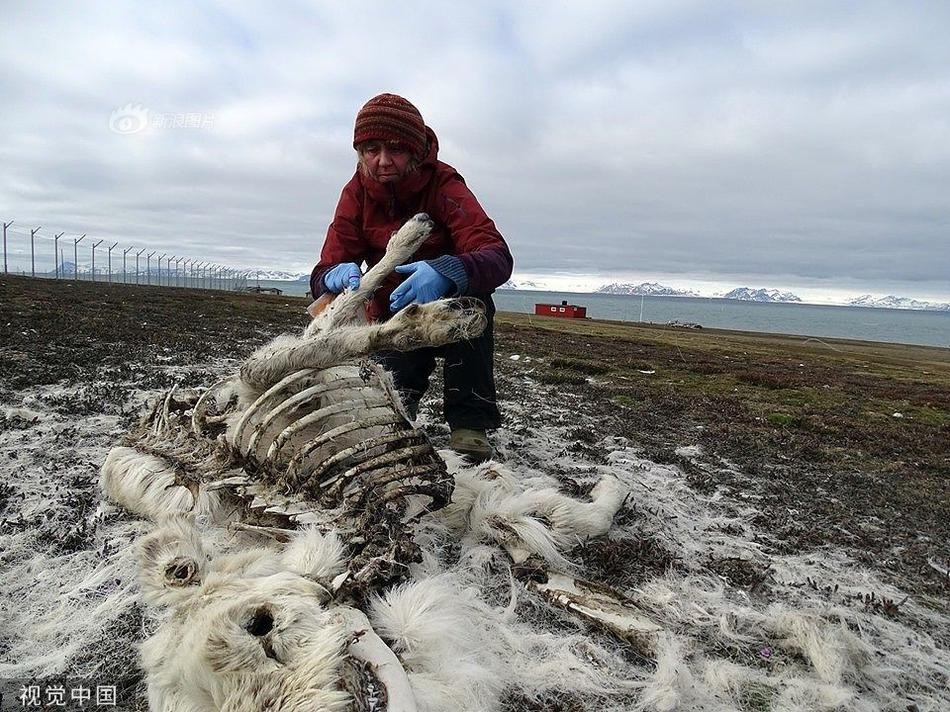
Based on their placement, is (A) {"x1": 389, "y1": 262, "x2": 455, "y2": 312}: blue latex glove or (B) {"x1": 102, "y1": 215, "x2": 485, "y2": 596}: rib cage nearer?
(B) {"x1": 102, "y1": 215, "x2": 485, "y2": 596}: rib cage

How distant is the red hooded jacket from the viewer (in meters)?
4.05

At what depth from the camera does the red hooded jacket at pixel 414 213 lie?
4047mm

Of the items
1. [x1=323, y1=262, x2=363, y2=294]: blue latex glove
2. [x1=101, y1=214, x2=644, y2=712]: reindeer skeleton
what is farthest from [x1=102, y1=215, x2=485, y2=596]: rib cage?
[x1=323, y1=262, x2=363, y2=294]: blue latex glove

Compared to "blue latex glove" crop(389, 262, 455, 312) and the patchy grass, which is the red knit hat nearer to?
"blue latex glove" crop(389, 262, 455, 312)

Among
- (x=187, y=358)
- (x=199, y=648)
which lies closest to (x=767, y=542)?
(x=199, y=648)

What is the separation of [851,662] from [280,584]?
2.17m

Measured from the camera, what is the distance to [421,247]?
4.32m

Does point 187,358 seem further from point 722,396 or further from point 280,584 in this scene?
point 722,396

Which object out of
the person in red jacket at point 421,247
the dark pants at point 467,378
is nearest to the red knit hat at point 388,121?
the person in red jacket at point 421,247

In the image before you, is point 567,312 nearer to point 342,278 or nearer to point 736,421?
point 736,421

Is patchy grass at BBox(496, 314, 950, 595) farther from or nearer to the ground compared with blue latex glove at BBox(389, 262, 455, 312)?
nearer to the ground

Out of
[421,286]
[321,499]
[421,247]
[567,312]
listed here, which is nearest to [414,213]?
[421,247]

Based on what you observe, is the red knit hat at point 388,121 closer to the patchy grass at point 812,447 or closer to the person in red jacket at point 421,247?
the person in red jacket at point 421,247

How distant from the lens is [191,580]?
86.7 inches
